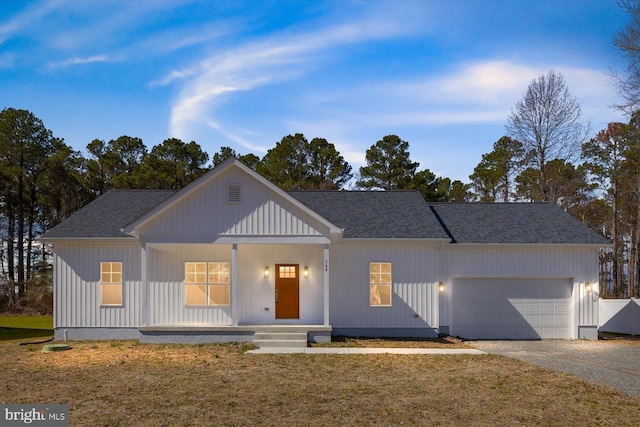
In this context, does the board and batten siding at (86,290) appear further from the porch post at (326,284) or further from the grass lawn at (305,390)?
the porch post at (326,284)

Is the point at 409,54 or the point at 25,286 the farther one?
the point at 25,286

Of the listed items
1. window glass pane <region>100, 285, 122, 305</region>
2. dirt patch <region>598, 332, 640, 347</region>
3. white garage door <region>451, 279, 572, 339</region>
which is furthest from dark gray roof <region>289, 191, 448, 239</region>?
dirt patch <region>598, 332, 640, 347</region>

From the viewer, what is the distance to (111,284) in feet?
58.4

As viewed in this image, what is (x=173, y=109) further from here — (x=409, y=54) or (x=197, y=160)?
(x=197, y=160)

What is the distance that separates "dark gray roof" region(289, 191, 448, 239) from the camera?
18.0 m

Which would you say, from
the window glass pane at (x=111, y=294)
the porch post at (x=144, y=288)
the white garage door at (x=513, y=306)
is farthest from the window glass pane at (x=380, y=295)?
the window glass pane at (x=111, y=294)

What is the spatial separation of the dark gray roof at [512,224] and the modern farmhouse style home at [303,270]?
90 mm

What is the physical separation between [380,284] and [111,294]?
9.15m

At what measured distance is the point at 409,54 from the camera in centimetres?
1786

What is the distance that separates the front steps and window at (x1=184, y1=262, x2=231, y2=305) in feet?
7.53

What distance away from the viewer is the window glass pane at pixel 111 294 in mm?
17781

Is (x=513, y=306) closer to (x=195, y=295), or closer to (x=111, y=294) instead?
(x=195, y=295)

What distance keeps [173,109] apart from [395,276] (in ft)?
45.1

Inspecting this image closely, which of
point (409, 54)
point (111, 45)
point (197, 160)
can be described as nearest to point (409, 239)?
point (409, 54)
